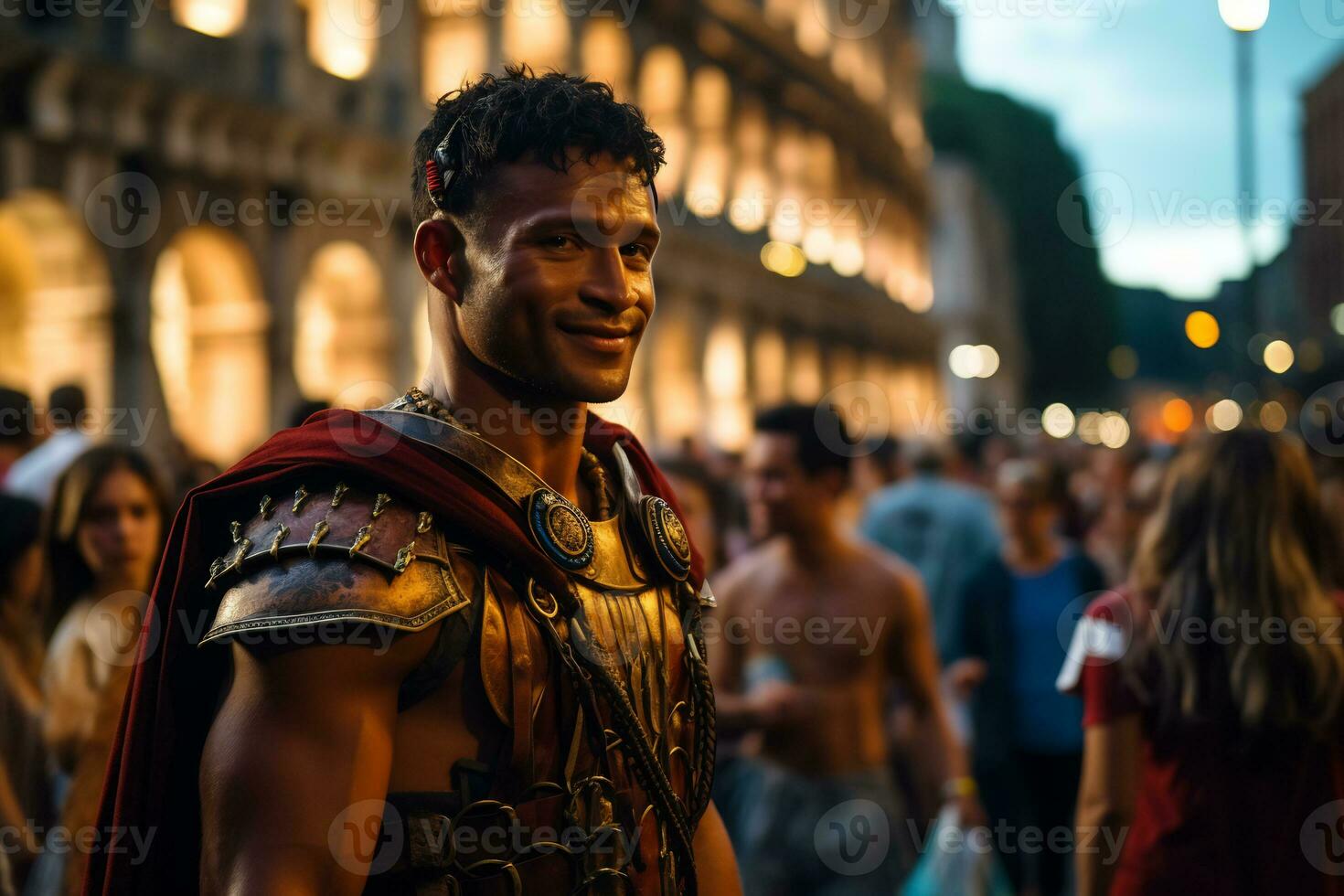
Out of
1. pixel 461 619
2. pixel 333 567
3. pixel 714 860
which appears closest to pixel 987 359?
pixel 714 860

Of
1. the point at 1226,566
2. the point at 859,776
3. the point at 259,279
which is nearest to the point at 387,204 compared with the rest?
the point at 259,279

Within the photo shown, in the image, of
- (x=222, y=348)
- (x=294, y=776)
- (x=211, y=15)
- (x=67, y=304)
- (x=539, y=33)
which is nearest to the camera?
(x=294, y=776)

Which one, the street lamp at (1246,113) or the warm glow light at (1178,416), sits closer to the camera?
the street lamp at (1246,113)

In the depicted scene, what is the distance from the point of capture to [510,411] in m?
2.52

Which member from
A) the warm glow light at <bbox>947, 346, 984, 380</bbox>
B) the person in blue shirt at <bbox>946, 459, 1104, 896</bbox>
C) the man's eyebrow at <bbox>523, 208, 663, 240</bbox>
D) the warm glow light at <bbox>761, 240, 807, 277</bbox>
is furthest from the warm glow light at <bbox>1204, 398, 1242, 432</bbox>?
the warm glow light at <bbox>947, 346, 984, 380</bbox>

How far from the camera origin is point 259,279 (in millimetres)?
18484

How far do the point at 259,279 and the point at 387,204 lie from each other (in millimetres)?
3229

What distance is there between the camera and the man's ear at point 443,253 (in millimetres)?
2504

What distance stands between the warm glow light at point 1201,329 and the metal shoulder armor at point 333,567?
3035 centimetres

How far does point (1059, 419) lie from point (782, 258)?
54661mm

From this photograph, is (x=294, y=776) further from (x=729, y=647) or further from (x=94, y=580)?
(x=729, y=647)

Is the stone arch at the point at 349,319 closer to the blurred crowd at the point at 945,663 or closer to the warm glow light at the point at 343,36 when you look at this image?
the warm glow light at the point at 343,36

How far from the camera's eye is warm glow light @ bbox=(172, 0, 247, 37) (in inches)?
692

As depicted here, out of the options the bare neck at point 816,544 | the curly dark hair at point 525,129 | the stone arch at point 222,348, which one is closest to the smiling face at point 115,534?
the bare neck at point 816,544
